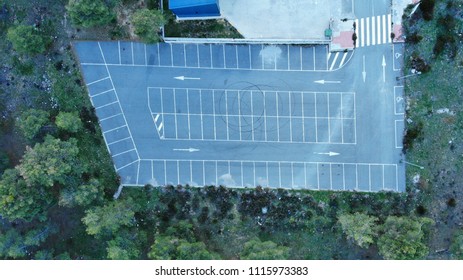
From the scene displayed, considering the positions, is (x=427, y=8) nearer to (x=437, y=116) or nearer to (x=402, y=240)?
(x=437, y=116)

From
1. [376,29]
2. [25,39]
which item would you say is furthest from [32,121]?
[376,29]

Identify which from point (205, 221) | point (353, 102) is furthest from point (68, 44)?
point (353, 102)

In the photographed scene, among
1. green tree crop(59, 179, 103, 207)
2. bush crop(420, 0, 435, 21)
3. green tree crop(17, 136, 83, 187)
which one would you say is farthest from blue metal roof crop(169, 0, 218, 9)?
bush crop(420, 0, 435, 21)

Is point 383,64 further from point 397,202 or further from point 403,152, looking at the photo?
point 397,202

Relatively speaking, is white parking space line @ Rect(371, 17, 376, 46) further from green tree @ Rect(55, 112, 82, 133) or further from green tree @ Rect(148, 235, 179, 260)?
green tree @ Rect(55, 112, 82, 133)

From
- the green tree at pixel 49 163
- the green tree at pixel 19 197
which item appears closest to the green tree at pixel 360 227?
the green tree at pixel 49 163

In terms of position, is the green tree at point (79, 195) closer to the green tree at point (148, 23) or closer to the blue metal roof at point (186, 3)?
the green tree at point (148, 23)
